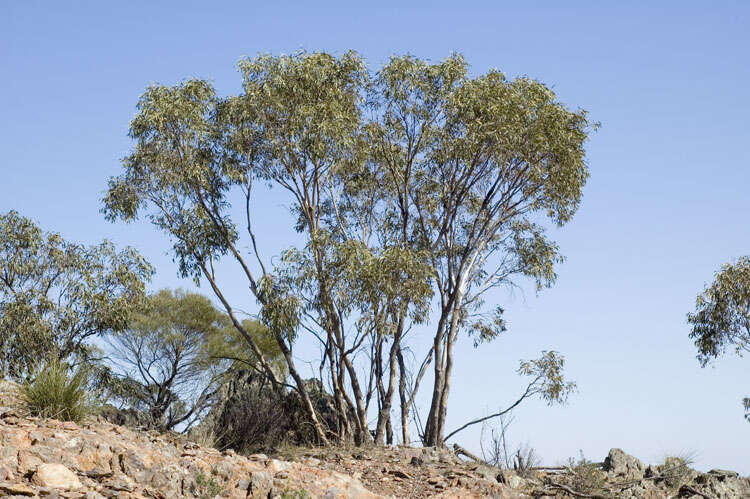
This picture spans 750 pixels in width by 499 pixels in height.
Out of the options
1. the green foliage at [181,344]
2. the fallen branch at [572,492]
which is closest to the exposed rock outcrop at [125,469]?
the fallen branch at [572,492]

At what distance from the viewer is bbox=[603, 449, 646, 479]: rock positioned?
47.0 ft

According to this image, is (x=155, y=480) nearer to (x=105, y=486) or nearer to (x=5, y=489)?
(x=105, y=486)

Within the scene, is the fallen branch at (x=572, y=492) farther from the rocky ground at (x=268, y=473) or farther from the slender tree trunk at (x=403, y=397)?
the slender tree trunk at (x=403, y=397)

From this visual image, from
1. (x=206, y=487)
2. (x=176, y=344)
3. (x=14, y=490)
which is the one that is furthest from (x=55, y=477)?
(x=176, y=344)

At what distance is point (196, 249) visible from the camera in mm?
18297

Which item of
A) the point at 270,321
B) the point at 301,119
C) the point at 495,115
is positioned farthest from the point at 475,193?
the point at 270,321

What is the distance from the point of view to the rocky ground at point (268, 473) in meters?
8.12

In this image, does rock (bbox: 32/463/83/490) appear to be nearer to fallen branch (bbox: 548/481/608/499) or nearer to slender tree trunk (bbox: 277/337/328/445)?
fallen branch (bbox: 548/481/608/499)

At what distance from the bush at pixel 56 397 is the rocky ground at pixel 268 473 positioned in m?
0.22

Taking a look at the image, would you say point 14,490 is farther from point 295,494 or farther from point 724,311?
point 724,311

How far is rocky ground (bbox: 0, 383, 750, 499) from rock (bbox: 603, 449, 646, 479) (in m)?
0.02

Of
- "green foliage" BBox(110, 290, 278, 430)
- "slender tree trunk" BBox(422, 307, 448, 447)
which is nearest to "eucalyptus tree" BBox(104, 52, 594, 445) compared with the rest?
"slender tree trunk" BBox(422, 307, 448, 447)

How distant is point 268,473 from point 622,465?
7.55m

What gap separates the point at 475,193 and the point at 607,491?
365 inches
